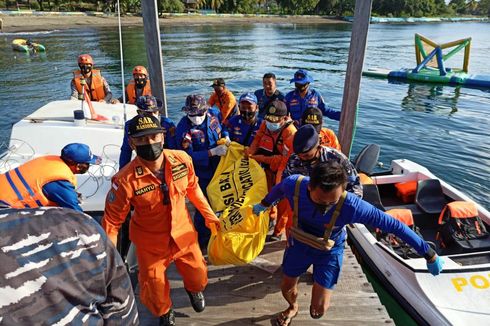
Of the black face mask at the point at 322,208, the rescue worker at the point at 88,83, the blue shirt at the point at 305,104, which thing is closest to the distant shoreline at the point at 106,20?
the rescue worker at the point at 88,83

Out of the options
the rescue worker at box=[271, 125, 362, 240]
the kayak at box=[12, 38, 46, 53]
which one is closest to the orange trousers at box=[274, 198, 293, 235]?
the rescue worker at box=[271, 125, 362, 240]

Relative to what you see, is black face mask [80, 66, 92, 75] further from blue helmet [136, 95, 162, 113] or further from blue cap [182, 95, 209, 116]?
blue cap [182, 95, 209, 116]

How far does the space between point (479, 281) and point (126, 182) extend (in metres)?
3.87

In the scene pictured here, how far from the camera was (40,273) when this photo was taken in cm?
113

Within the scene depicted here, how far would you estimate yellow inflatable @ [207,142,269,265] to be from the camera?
11.8ft

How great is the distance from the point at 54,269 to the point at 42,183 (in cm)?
227

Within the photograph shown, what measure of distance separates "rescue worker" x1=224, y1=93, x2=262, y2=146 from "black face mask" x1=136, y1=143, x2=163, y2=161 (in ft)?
6.28

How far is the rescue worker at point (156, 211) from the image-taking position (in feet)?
9.43

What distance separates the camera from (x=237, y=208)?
3930 mm

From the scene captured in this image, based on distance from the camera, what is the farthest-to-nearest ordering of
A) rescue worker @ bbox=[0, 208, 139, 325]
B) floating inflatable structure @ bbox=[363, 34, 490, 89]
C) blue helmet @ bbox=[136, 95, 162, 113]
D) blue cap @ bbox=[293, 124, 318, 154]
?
floating inflatable structure @ bbox=[363, 34, 490, 89], blue helmet @ bbox=[136, 95, 162, 113], blue cap @ bbox=[293, 124, 318, 154], rescue worker @ bbox=[0, 208, 139, 325]

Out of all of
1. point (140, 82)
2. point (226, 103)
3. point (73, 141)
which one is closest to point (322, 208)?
point (226, 103)

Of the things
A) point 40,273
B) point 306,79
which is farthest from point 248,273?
point 306,79

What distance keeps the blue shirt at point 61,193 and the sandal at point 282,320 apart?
2.08 m

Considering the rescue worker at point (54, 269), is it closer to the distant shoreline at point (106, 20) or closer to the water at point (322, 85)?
the water at point (322, 85)
